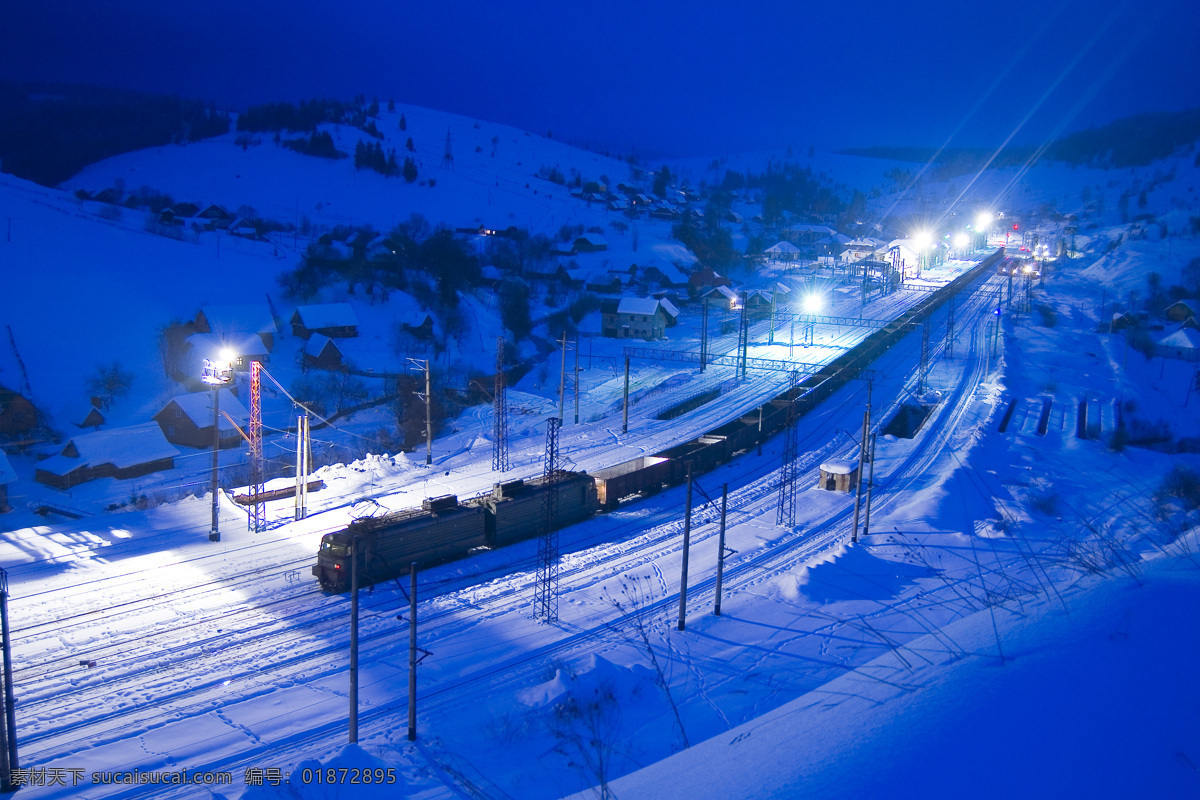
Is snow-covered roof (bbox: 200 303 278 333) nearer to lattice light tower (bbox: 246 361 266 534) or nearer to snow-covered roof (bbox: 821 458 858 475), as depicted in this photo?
lattice light tower (bbox: 246 361 266 534)

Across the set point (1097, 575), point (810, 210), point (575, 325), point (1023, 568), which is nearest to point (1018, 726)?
point (1097, 575)

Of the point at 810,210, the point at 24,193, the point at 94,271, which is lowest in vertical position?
the point at 94,271

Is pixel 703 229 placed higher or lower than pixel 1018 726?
higher

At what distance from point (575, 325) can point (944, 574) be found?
31.2 metres

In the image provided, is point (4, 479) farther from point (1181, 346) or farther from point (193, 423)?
point (1181, 346)

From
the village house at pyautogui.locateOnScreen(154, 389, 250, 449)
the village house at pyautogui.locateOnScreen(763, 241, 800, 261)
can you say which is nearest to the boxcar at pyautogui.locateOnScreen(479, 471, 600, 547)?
the village house at pyautogui.locateOnScreen(154, 389, 250, 449)

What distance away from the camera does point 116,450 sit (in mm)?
22422

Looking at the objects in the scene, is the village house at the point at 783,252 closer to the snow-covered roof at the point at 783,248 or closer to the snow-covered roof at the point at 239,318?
the snow-covered roof at the point at 783,248

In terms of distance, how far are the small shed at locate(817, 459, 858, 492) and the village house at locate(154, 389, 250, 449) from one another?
1834 centimetres

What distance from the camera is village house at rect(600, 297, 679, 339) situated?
133ft

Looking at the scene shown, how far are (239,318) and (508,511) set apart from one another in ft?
77.7

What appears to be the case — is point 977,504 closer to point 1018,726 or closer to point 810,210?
point 1018,726

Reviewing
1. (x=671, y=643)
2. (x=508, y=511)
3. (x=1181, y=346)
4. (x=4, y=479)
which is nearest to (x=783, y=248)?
(x=1181, y=346)

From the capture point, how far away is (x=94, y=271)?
122 ft
